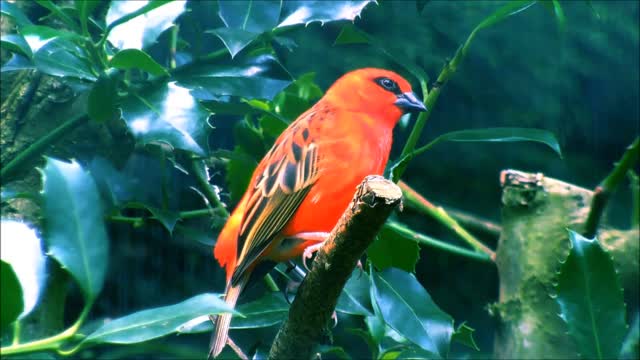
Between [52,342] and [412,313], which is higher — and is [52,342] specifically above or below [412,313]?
above

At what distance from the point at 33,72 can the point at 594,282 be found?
4.31ft

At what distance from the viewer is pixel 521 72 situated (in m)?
2.85

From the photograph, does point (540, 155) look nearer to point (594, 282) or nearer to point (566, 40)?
point (566, 40)

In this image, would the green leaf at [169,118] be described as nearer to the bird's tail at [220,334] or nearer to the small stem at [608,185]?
the bird's tail at [220,334]

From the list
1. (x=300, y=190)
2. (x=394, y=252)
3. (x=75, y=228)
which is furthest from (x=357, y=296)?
(x=75, y=228)

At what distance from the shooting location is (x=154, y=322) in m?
1.08

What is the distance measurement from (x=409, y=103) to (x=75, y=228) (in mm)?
750

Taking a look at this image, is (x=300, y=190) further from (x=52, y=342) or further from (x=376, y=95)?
(x=52, y=342)

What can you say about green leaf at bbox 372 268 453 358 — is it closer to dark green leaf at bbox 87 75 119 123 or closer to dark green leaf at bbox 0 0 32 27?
dark green leaf at bbox 87 75 119 123

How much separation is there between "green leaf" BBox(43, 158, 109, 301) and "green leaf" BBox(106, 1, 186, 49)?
556 millimetres

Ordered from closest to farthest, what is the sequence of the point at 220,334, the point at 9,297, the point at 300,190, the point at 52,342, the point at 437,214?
1. the point at 9,297
2. the point at 52,342
3. the point at 220,334
4. the point at 300,190
5. the point at 437,214

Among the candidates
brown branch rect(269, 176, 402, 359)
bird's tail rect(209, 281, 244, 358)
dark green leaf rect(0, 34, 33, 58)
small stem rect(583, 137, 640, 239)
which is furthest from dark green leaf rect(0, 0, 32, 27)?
small stem rect(583, 137, 640, 239)

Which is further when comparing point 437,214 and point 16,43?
point 437,214

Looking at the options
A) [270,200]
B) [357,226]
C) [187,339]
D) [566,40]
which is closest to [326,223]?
[270,200]
